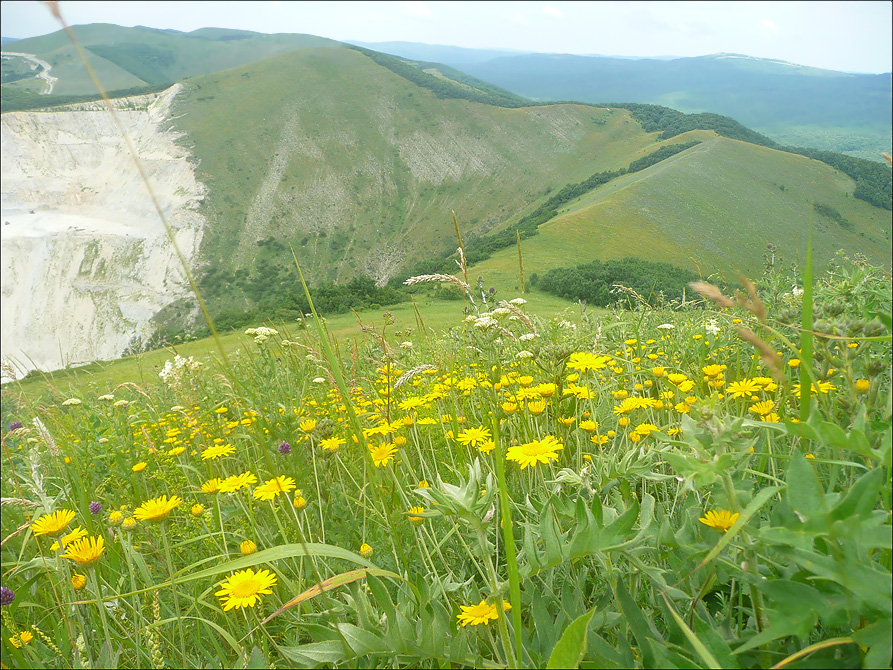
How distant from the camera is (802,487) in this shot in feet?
2.27

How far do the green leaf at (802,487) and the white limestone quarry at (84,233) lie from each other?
69137 mm

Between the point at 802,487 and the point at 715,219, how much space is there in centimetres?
6072

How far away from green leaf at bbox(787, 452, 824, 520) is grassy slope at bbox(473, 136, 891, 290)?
28379 mm

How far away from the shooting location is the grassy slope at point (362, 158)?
93.7 m

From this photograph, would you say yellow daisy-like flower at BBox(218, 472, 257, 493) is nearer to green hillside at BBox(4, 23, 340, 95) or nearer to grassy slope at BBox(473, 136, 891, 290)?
grassy slope at BBox(473, 136, 891, 290)

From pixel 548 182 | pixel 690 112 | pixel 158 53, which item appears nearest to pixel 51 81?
pixel 158 53

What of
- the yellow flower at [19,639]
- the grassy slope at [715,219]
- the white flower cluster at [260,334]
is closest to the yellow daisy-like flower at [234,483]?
the yellow flower at [19,639]

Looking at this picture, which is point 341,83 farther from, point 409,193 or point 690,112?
point 690,112

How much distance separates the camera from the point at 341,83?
4921 inches

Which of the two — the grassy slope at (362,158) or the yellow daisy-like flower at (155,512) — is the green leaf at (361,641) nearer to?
the yellow daisy-like flower at (155,512)

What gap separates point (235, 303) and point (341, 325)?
203 ft

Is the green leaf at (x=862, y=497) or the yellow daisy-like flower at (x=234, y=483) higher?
the green leaf at (x=862, y=497)

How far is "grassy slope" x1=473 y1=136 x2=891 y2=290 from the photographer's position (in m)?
42.4

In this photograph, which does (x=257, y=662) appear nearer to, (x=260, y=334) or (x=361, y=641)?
(x=361, y=641)
